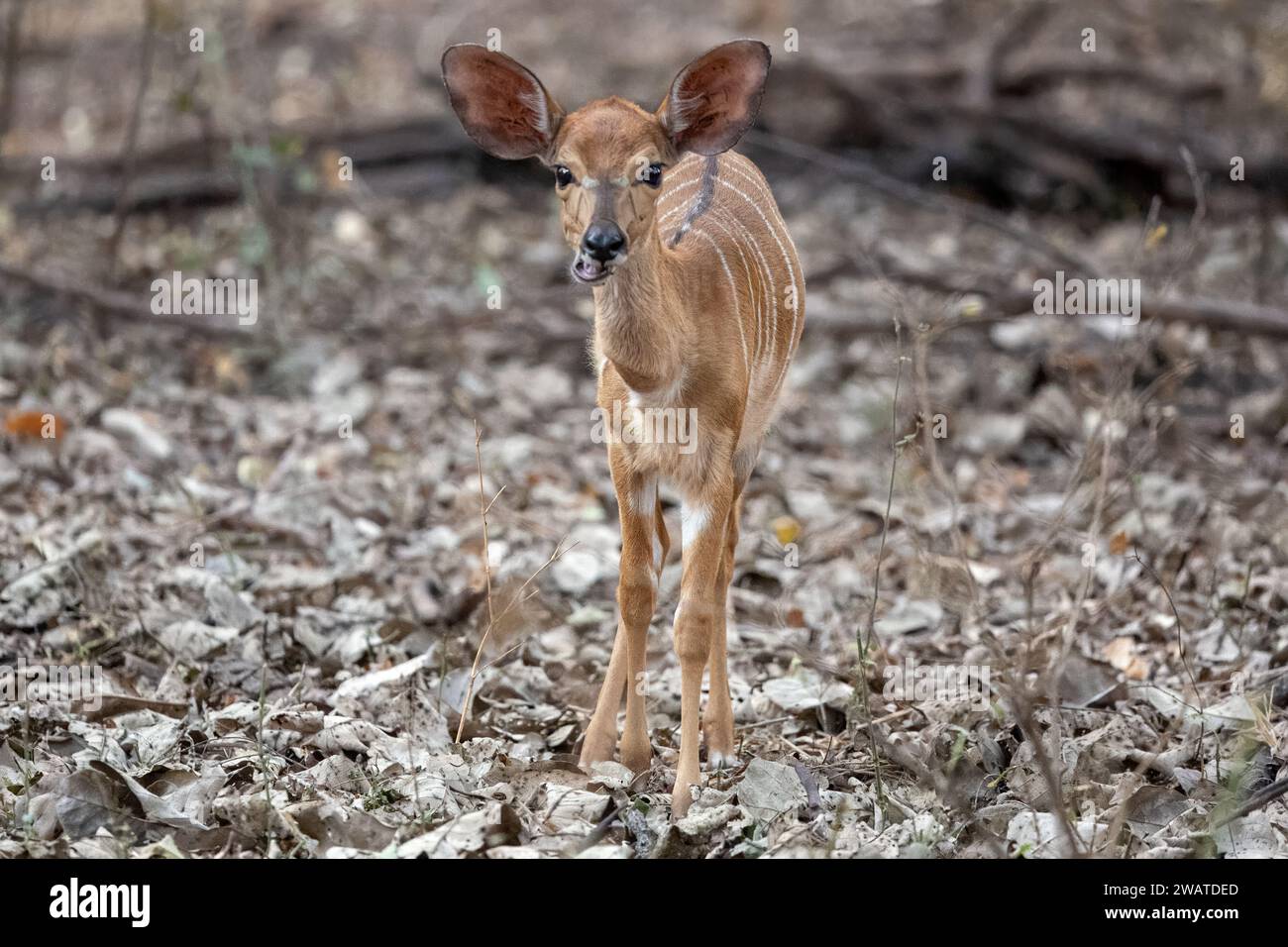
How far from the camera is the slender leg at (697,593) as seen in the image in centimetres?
489

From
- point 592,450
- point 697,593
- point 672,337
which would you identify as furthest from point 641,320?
point 592,450

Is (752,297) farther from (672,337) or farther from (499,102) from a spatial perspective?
(499,102)

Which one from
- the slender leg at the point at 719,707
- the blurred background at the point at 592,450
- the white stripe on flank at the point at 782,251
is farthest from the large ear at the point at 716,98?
the slender leg at the point at 719,707

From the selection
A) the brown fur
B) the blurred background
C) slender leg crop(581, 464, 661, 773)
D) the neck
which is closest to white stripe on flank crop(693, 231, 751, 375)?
the brown fur

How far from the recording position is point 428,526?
7383 millimetres

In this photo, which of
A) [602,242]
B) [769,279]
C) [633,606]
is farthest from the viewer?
[769,279]

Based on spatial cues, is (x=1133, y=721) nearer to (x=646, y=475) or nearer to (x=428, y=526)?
(x=646, y=475)

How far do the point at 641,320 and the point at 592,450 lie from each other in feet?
12.8

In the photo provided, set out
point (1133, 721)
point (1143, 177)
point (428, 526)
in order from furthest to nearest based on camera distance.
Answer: point (1143, 177), point (428, 526), point (1133, 721)

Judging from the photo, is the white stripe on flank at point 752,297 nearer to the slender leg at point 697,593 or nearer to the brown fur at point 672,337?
the brown fur at point 672,337

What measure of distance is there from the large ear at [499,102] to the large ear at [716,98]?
35cm

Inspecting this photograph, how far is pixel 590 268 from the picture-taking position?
171 inches
